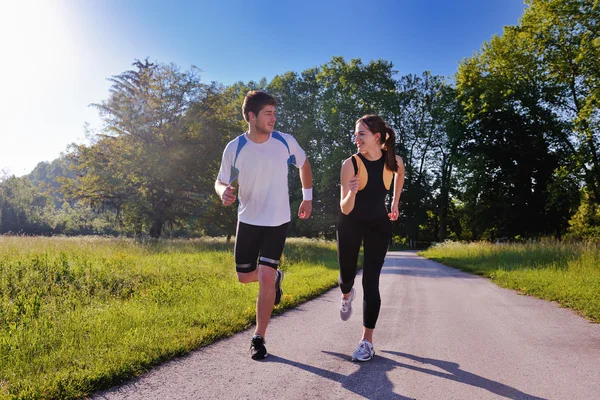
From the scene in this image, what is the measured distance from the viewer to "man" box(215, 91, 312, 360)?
3799 millimetres

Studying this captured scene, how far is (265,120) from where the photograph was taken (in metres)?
3.85

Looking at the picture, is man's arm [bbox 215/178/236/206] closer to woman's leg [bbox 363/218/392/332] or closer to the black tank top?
the black tank top

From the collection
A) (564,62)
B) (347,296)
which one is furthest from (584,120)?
(347,296)

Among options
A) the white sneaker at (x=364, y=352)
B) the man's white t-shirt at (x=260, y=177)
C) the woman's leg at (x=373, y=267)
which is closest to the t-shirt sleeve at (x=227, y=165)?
the man's white t-shirt at (x=260, y=177)

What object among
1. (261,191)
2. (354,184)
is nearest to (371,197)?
(354,184)

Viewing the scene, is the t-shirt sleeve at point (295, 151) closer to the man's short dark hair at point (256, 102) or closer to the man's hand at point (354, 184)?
the man's short dark hair at point (256, 102)

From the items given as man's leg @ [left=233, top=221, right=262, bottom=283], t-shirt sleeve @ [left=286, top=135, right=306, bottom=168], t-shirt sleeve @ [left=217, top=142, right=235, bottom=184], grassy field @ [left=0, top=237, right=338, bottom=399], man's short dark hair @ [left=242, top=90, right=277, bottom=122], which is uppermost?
man's short dark hair @ [left=242, top=90, right=277, bottom=122]

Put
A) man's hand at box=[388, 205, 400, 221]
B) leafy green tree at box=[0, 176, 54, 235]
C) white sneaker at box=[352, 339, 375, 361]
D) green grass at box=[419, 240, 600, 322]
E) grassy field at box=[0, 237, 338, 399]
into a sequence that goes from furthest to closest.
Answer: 1. leafy green tree at box=[0, 176, 54, 235]
2. green grass at box=[419, 240, 600, 322]
3. man's hand at box=[388, 205, 400, 221]
4. white sneaker at box=[352, 339, 375, 361]
5. grassy field at box=[0, 237, 338, 399]

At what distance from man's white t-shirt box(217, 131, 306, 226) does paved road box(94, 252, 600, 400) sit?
128 centimetres

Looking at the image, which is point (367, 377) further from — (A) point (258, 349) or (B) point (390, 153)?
(B) point (390, 153)

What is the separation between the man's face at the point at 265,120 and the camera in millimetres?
3838

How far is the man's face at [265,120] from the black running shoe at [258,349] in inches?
74.6

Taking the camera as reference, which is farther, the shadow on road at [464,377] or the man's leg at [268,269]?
the man's leg at [268,269]

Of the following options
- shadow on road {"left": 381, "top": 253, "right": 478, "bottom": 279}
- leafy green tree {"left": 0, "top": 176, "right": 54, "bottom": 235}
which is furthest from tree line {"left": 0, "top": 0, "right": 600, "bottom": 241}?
leafy green tree {"left": 0, "top": 176, "right": 54, "bottom": 235}
